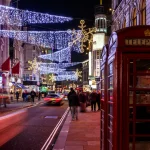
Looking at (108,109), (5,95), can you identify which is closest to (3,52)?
(5,95)

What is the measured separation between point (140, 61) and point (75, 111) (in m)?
15.7

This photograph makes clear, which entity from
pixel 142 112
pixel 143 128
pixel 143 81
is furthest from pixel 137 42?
pixel 143 128

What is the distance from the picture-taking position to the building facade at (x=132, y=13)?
24.3 metres

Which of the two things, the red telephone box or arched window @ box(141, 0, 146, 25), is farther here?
arched window @ box(141, 0, 146, 25)

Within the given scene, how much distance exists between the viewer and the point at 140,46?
17.6ft

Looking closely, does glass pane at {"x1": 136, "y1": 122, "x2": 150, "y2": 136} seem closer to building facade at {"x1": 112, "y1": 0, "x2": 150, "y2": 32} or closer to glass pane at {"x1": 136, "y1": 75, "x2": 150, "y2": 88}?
glass pane at {"x1": 136, "y1": 75, "x2": 150, "y2": 88}

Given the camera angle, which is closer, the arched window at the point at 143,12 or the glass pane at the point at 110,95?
the glass pane at the point at 110,95

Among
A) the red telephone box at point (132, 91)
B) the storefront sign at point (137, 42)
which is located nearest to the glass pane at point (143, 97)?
the red telephone box at point (132, 91)

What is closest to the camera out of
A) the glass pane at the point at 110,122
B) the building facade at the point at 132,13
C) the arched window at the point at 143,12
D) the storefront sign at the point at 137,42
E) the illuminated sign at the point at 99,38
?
the storefront sign at the point at 137,42

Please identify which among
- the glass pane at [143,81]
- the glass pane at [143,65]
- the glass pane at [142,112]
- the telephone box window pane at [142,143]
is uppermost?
the glass pane at [143,65]

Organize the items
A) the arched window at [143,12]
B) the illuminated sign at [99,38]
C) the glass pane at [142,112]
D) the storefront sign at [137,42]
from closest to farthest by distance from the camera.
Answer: the glass pane at [142,112]
the storefront sign at [137,42]
the arched window at [143,12]
the illuminated sign at [99,38]

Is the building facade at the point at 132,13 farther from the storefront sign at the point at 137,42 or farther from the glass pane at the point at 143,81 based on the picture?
the glass pane at the point at 143,81

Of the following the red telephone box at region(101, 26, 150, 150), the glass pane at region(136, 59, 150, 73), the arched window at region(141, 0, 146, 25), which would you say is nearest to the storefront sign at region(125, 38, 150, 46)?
the red telephone box at region(101, 26, 150, 150)

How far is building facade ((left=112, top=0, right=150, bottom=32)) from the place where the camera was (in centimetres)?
2427
